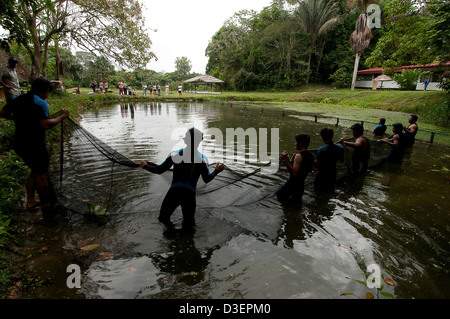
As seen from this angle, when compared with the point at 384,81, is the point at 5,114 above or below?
below

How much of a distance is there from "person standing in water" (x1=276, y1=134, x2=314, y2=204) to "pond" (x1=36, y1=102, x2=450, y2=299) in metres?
0.23

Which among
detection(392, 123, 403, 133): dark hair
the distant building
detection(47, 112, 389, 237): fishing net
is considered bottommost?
Answer: detection(47, 112, 389, 237): fishing net

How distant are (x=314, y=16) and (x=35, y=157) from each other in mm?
43144

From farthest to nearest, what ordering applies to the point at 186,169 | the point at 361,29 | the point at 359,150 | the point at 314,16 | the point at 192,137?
the point at 314,16, the point at 361,29, the point at 359,150, the point at 186,169, the point at 192,137

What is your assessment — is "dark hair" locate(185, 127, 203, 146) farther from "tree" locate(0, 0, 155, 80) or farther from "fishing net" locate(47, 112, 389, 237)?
"tree" locate(0, 0, 155, 80)

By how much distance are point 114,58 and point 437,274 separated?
17.9 m

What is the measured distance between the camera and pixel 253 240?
3574 millimetres

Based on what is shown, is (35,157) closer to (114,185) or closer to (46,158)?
(46,158)

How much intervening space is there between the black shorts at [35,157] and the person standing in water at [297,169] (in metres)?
3.66

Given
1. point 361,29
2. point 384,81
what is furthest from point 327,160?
point 384,81

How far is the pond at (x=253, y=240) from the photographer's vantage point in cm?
267

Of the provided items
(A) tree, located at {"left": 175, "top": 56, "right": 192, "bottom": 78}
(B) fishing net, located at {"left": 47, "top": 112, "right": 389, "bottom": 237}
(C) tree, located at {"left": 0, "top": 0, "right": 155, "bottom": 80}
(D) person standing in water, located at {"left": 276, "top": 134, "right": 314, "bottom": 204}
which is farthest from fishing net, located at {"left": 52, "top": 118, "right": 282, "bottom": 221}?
(A) tree, located at {"left": 175, "top": 56, "right": 192, "bottom": 78}

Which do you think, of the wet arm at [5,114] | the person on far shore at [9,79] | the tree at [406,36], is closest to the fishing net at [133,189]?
the wet arm at [5,114]

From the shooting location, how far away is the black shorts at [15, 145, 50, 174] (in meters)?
3.33
